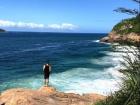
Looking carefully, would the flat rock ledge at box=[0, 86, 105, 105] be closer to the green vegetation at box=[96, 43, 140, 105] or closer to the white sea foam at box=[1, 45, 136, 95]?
the green vegetation at box=[96, 43, 140, 105]

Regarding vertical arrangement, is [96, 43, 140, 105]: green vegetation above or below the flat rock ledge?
above

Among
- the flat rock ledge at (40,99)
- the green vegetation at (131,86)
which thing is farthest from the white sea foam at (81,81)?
the green vegetation at (131,86)

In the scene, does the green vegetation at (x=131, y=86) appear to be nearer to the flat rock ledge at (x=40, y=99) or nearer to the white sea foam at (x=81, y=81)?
the flat rock ledge at (x=40, y=99)

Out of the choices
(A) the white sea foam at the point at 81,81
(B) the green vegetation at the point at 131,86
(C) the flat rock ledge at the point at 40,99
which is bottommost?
(A) the white sea foam at the point at 81,81

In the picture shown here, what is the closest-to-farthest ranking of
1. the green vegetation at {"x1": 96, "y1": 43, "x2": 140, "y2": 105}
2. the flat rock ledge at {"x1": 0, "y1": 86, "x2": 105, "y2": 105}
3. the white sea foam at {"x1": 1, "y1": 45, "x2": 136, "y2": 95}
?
1. the green vegetation at {"x1": 96, "y1": 43, "x2": 140, "y2": 105}
2. the flat rock ledge at {"x1": 0, "y1": 86, "x2": 105, "y2": 105}
3. the white sea foam at {"x1": 1, "y1": 45, "x2": 136, "y2": 95}

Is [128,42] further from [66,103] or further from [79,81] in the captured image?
[79,81]

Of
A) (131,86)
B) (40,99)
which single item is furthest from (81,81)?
(131,86)

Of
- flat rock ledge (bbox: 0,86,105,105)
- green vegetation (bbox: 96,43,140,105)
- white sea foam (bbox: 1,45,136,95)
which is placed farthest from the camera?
white sea foam (bbox: 1,45,136,95)

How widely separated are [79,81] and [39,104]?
62.5 feet

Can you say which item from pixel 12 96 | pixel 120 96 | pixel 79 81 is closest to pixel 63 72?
pixel 79 81

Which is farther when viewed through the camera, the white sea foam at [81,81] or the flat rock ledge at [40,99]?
the white sea foam at [81,81]

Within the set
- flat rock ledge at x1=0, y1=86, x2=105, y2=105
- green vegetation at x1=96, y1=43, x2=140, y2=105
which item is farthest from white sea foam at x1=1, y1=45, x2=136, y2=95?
green vegetation at x1=96, y1=43, x2=140, y2=105

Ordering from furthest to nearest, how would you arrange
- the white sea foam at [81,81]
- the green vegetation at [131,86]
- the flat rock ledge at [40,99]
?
the white sea foam at [81,81]
the flat rock ledge at [40,99]
the green vegetation at [131,86]

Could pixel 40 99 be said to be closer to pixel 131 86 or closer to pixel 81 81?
pixel 131 86
